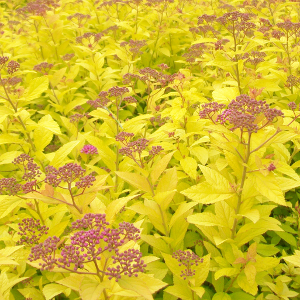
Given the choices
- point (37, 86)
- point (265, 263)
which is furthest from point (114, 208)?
point (37, 86)

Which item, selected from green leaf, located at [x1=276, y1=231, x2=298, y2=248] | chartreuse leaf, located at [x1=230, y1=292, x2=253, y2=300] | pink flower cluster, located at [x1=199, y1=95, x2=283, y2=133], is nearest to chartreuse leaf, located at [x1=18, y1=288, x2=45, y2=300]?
chartreuse leaf, located at [x1=230, y1=292, x2=253, y2=300]

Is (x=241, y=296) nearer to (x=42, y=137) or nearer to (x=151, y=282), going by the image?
(x=151, y=282)

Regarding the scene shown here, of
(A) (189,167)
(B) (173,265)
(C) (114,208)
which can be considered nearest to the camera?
(C) (114,208)

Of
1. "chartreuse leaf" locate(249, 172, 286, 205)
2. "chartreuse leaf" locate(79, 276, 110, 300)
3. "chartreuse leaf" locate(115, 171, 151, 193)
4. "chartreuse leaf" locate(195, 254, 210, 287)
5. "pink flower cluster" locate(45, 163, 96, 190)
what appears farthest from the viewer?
"chartreuse leaf" locate(115, 171, 151, 193)

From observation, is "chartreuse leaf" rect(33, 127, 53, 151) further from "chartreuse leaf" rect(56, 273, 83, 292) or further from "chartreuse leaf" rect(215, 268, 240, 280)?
"chartreuse leaf" rect(215, 268, 240, 280)

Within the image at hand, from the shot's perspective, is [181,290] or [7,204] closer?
[181,290]

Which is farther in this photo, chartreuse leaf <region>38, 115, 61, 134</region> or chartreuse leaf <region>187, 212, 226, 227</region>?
chartreuse leaf <region>38, 115, 61, 134</region>

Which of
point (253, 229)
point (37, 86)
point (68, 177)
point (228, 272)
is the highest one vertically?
point (37, 86)

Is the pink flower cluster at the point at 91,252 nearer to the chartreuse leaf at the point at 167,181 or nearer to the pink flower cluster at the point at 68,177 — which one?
the pink flower cluster at the point at 68,177

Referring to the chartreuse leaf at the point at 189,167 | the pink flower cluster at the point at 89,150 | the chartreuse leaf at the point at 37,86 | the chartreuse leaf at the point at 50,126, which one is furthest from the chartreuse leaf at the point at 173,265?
the chartreuse leaf at the point at 37,86

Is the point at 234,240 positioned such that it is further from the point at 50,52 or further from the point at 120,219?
the point at 50,52

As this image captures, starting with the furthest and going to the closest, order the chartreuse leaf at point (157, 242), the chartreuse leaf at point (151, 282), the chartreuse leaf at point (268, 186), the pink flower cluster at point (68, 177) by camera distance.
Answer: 1. the chartreuse leaf at point (157, 242)
2. the pink flower cluster at point (68, 177)
3. the chartreuse leaf at point (268, 186)
4. the chartreuse leaf at point (151, 282)

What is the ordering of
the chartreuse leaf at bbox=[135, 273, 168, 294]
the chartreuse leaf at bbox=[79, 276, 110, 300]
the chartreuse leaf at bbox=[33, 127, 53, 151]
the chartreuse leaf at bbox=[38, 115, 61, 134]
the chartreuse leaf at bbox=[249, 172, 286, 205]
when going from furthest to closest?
the chartreuse leaf at bbox=[33, 127, 53, 151], the chartreuse leaf at bbox=[38, 115, 61, 134], the chartreuse leaf at bbox=[249, 172, 286, 205], the chartreuse leaf at bbox=[135, 273, 168, 294], the chartreuse leaf at bbox=[79, 276, 110, 300]

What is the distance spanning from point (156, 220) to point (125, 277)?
744 millimetres
